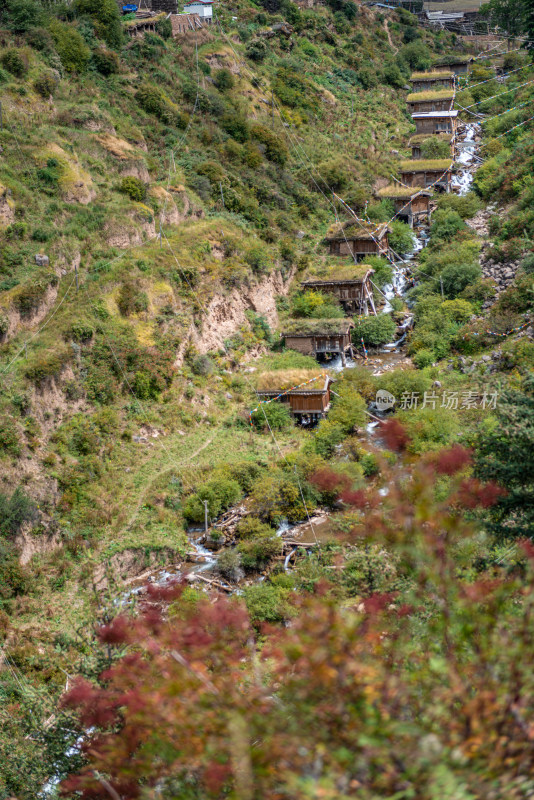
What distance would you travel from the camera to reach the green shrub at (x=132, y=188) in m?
34.3

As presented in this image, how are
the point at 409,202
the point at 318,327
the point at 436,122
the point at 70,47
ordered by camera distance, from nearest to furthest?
the point at 318,327, the point at 70,47, the point at 409,202, the point at 436,122

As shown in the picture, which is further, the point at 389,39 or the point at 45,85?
the point at 389,39

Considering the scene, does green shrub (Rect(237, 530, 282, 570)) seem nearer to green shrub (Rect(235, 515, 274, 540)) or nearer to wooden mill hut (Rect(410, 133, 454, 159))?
green shrub (Rect(235, 515, 274, 540))

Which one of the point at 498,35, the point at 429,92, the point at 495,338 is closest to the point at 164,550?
the point at 495,338

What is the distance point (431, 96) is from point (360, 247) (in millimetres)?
27535

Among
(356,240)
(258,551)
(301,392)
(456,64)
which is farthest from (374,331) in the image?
(456,64)

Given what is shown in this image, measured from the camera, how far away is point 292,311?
3944cm

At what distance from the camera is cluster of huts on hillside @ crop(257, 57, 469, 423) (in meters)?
30.6

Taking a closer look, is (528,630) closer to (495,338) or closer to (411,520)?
(411,520)

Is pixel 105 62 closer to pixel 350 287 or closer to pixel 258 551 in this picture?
pixel 350 287

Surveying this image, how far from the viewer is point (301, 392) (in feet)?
98.3

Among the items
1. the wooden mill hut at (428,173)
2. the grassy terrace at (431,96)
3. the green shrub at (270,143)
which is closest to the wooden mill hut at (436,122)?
the grassy terrace at (431,96)

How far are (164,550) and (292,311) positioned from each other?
20.2m

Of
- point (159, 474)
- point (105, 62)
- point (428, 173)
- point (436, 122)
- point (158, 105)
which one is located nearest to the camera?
point (159, 474)
